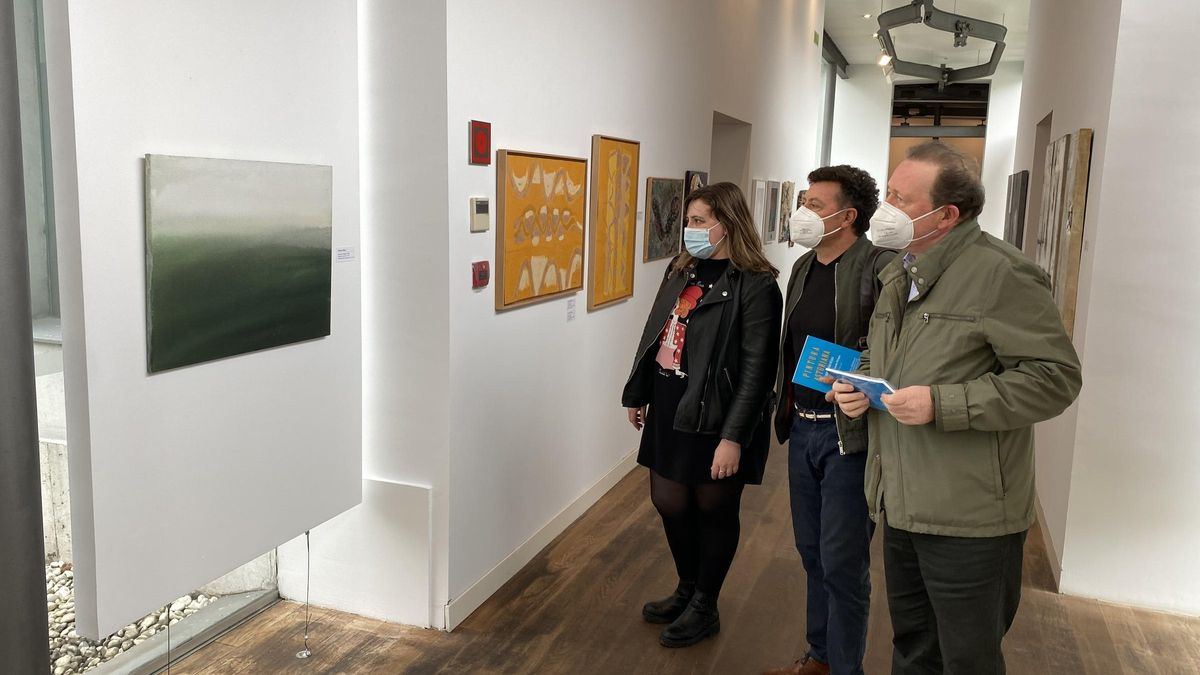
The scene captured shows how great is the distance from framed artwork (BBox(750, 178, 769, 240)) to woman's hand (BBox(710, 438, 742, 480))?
5.50 metres

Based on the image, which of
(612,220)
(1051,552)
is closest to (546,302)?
(612,220)

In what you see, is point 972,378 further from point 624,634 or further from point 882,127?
point 882,127

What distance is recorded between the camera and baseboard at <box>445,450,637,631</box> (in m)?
3.68

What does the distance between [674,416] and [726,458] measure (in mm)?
251

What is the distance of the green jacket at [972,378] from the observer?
2.08 metres

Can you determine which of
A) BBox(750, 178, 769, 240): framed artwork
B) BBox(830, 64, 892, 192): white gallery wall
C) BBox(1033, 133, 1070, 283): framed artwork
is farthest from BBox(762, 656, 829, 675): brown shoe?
BBox(830, 64, 892, 192): white gallery wall

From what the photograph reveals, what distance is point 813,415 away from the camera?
110 inches

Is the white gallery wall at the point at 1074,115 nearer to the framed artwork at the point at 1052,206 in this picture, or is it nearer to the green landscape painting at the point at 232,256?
the framed artwork at the point at 1052,206

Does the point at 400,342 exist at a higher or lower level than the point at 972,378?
lower

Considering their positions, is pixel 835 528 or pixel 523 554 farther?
pixel 523 554

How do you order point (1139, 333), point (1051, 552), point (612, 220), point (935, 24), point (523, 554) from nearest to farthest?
point (1139, 333) → point (523, 554) → point (1051, 552) → point (612, 220) → point (935, 24)

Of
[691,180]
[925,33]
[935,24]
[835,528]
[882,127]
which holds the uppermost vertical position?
[925,33]

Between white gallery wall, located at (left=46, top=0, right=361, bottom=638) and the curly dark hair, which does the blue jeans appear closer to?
the curly dark hair

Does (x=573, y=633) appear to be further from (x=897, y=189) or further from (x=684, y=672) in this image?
(x=897, y=189)
